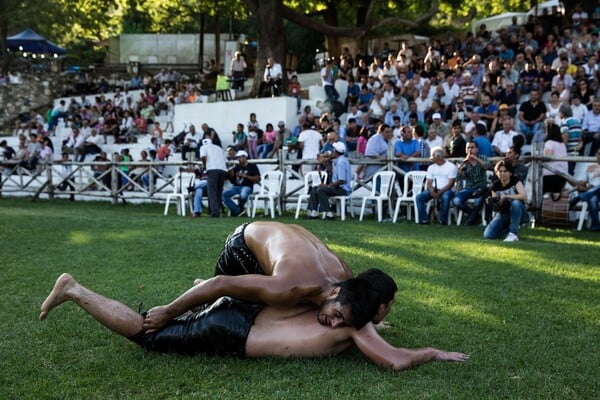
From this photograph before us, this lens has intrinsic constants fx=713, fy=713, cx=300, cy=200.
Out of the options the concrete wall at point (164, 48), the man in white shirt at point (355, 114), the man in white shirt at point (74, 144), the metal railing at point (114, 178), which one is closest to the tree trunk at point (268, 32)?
the man in white shirt at point (355, 114)

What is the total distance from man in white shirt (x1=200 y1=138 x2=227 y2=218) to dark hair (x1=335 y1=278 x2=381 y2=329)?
1046 cm

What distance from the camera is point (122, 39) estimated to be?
41500 millimetres

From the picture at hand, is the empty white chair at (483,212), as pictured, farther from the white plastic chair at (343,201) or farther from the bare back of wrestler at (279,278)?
the bare back of wrestler at (279,278)

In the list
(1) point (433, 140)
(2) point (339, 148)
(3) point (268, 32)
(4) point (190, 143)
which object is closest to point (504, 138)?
(1) point (433, 140)

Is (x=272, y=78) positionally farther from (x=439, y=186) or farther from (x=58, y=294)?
(x=58, y=294)

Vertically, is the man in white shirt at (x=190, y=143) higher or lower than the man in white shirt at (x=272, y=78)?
lower

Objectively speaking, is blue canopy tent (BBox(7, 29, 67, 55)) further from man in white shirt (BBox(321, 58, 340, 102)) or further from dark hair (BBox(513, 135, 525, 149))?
dark hair (BBox(513, 135, 525, 149))

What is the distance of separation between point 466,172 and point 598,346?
26.0ft

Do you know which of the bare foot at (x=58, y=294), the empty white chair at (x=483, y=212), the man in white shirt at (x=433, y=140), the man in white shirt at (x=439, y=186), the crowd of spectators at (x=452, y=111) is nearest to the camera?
the bare foot at (x=58, y=294)

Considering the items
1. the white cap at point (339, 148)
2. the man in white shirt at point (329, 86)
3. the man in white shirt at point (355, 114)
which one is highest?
the man in white shirt at point (329, 86)

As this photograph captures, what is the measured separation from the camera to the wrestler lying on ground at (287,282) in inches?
182

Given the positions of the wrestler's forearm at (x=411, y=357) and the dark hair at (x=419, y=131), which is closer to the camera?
the wrestler's forearm at (x=411, y=357)

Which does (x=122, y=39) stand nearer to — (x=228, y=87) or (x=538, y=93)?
(x=228, y=87)

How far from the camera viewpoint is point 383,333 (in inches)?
220
